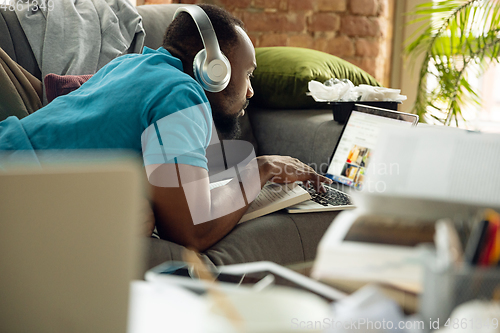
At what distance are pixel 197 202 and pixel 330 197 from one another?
0.42m

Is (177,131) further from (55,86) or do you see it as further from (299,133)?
(299,133)

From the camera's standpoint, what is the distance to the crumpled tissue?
143 cm

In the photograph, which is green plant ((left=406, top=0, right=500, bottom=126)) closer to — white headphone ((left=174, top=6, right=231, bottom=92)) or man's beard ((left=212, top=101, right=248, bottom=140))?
man's beard ((left=212, top=101, right=248, bottom=140))

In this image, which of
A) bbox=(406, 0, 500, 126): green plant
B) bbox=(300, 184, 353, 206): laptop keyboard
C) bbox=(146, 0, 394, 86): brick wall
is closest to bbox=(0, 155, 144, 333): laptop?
bbox=(300, 184, 353, 206): laptop keyboard

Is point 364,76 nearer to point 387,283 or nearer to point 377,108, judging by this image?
point 377,108

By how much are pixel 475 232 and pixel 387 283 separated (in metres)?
0.08

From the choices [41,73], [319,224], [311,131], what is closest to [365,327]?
[319,224]

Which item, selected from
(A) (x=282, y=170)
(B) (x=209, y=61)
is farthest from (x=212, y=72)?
(A) (x=282, y=170)

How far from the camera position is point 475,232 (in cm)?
32

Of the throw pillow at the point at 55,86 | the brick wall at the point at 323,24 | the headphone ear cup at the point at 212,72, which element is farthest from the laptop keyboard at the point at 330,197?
the brick wall at the point at 323,24

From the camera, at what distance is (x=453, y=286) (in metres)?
0.32

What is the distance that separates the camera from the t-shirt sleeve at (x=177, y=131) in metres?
0.84

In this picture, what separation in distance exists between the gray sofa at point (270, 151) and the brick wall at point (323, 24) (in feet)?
2.10

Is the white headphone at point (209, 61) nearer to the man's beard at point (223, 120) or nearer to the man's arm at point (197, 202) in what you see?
the man's beard at point (223, 120)
